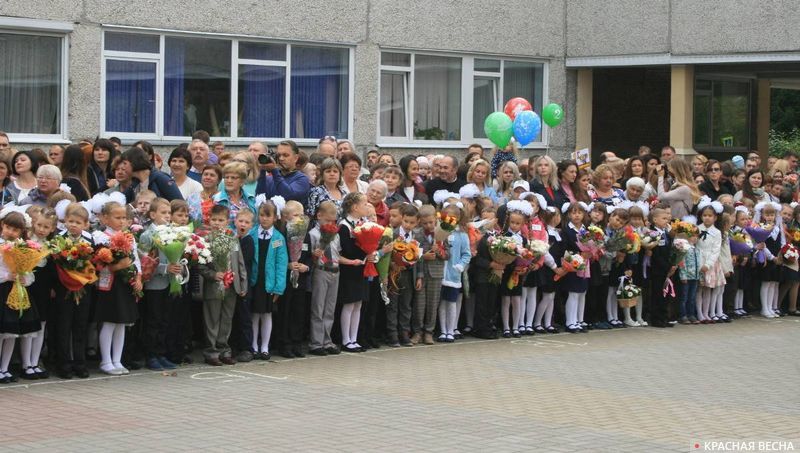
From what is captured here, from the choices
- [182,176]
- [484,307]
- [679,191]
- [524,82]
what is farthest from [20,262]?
[524,82]

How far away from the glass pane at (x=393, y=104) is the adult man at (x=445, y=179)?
7.07m

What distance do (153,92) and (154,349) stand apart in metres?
8.53

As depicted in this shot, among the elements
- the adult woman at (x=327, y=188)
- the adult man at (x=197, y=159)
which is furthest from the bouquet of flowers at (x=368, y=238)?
the adult man at (x=197, y=159)

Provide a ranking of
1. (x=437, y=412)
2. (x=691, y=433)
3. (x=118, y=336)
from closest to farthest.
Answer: (x=691, y=433) → (x=437, y=412) → (x=118, y=336)

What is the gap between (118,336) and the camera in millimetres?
12016

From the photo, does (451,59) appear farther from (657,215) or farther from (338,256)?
(338,256)

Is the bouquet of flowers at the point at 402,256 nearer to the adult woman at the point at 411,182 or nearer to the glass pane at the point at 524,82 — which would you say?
the adult woman at the point at 411,182

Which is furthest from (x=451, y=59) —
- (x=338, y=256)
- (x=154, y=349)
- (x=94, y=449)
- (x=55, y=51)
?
(x=94, y=449)

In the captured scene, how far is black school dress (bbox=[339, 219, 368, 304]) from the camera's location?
13.7 metres

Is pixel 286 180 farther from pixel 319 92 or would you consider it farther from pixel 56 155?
pixel 319 92

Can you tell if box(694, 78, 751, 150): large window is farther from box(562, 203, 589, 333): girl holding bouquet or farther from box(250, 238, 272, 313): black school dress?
box(250, 238, 272, 313): black school dress

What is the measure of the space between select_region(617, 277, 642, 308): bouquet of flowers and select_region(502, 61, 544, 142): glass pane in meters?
9.16

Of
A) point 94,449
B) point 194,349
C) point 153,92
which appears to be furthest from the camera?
point 153,92

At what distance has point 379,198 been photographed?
14414 mm
